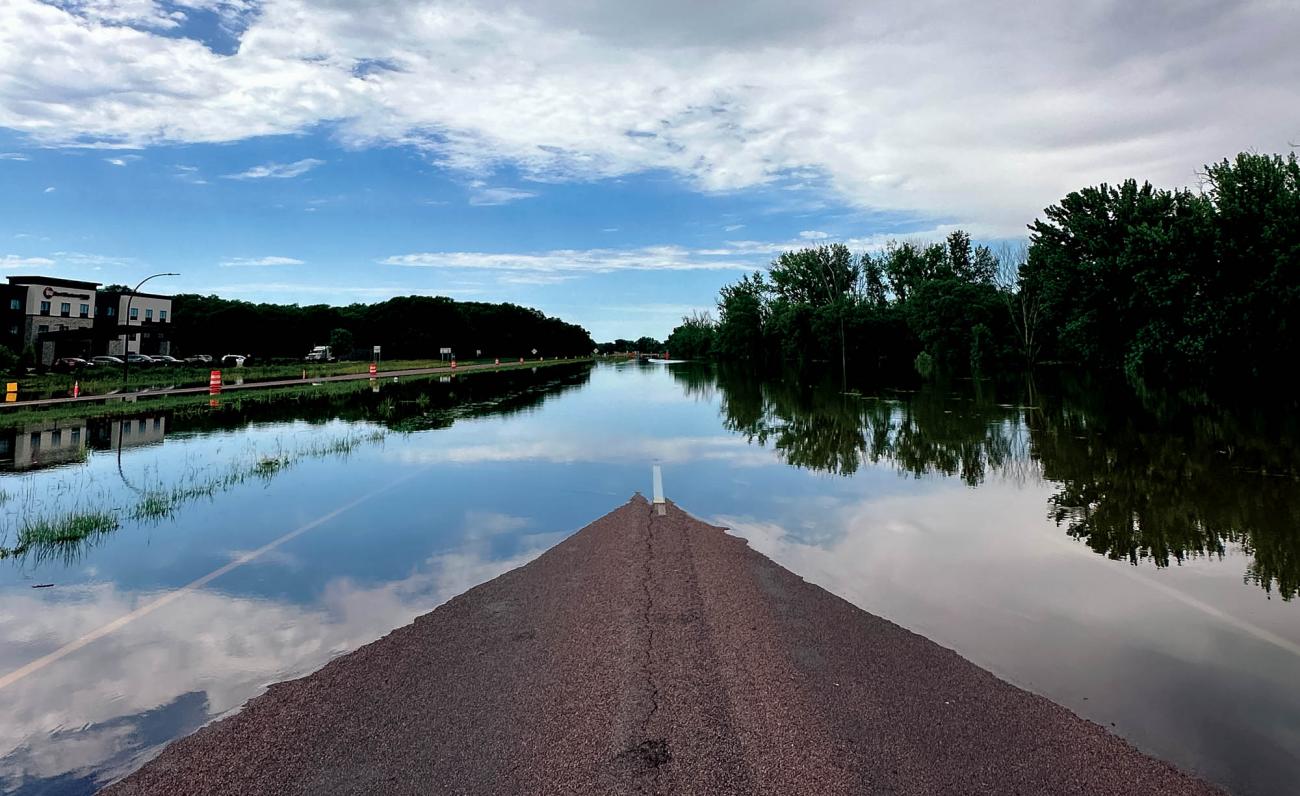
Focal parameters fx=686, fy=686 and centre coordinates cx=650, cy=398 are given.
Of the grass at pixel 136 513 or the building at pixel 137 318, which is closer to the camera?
the grass at pixel 136 513

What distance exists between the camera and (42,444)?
635 inches

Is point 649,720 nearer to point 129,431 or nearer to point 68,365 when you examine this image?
point 129,431

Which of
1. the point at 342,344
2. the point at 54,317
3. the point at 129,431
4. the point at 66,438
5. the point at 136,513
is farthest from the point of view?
the point at 342,344

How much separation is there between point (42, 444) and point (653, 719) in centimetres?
1875

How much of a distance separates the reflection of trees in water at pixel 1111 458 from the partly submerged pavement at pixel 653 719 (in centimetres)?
481

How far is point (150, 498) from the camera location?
1079 cm

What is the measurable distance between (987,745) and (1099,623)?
9.82 ft

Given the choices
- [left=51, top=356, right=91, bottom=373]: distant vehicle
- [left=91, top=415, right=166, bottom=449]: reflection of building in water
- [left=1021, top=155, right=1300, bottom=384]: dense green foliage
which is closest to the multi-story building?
[left=51, top=356, right=91, bottom=373]: distant vehicle

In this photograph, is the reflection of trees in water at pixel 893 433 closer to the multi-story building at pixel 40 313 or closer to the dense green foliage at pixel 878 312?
the dense green foliage at pixel 878 312

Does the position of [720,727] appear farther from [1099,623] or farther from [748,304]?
[748,304]

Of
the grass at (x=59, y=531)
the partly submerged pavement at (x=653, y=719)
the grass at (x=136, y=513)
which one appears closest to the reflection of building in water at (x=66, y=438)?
the grass at (x=136, y=513)

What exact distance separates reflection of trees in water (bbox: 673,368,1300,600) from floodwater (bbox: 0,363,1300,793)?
0.09m

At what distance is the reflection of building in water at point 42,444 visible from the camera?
45.4ft

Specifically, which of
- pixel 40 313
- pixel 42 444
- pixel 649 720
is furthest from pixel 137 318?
pixel 649 720
